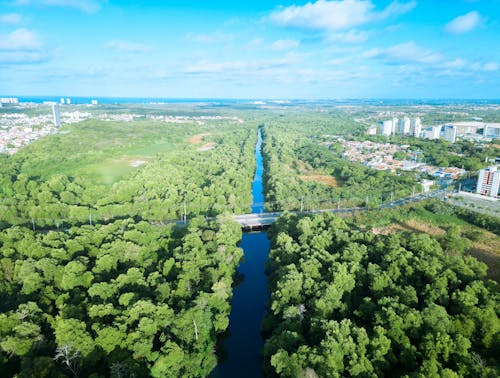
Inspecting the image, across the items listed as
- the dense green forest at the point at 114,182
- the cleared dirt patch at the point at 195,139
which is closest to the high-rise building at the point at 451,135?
the dense green forest at the point at 114,182

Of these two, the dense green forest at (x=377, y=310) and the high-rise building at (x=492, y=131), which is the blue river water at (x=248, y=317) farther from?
the high-rise building at (x=492, y=131)

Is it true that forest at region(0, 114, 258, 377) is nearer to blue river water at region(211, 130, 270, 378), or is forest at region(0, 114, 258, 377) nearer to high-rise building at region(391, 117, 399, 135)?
blue river water at region(211, 130, 270, 378)

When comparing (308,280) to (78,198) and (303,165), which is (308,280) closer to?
(78,198)

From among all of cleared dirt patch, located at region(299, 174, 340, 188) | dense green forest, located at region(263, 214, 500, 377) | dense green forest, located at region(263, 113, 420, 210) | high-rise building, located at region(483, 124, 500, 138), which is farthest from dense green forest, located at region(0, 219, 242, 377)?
high-rise building, located at region(483, 124, 500, 138)

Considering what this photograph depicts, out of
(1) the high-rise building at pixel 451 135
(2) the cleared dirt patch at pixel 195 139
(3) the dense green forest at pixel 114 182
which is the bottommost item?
(3) the dense green forest at pixel 114 182

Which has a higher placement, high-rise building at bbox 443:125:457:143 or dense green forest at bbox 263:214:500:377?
high-rise building at bbox 443:125:457:143

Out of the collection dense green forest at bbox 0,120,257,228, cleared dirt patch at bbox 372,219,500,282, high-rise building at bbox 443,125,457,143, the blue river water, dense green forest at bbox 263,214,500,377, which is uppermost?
high-rise building at bbox 443,125,457,143

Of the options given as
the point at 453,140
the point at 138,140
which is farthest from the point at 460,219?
the point at 138,140
